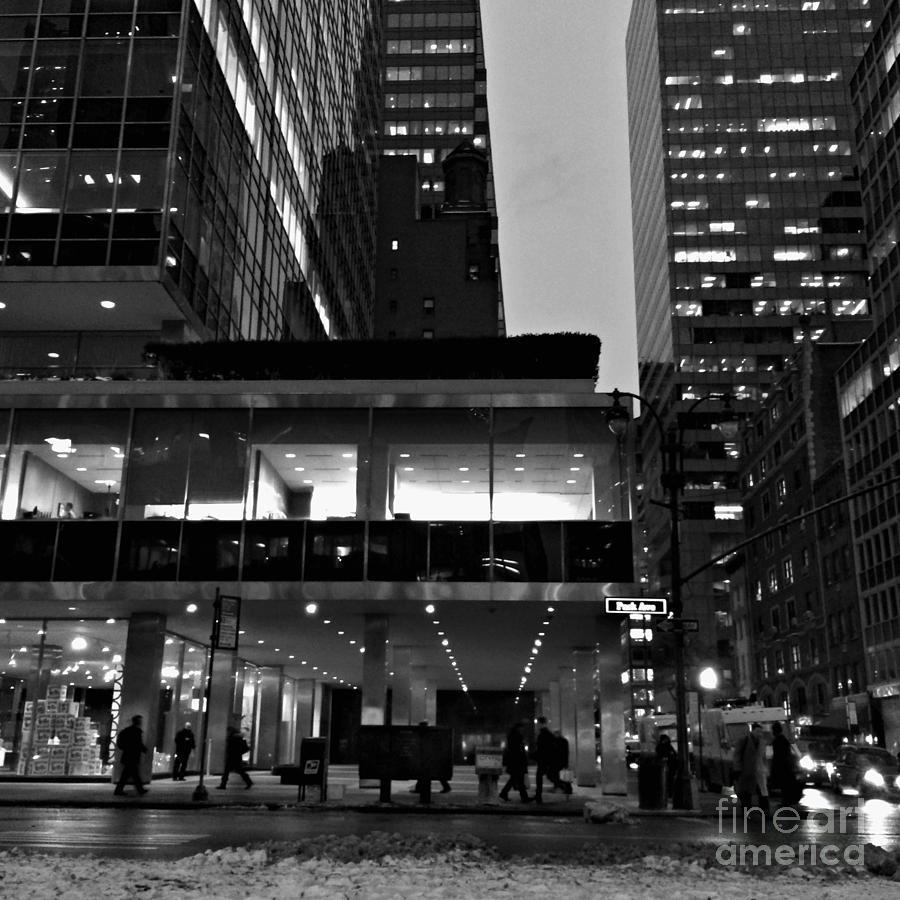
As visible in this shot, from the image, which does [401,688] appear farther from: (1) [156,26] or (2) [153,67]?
(1) [156,26]

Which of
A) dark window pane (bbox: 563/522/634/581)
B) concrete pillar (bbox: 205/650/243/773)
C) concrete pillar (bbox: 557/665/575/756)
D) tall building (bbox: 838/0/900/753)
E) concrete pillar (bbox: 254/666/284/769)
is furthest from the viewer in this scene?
tall building (bbox: 838/0/900/753)

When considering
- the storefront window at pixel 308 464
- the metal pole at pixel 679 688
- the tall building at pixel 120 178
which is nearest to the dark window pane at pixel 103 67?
the tall building at pixel 120 178

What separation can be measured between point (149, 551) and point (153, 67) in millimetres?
16824

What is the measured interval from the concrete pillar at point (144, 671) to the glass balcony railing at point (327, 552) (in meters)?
2.16

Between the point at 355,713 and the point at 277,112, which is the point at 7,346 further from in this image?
the point at 355,713

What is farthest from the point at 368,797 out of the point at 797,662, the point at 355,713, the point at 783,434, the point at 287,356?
the point at 783,434

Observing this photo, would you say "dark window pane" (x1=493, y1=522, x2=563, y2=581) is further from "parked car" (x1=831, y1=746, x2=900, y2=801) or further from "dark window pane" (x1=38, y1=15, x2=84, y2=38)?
"dark window pane" (x1=38, y1=15, x2=84, y2=38)

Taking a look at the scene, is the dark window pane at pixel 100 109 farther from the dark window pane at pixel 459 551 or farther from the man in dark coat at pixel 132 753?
the man in dark coat at pixel 132 753

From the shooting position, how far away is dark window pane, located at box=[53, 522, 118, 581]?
2708cm

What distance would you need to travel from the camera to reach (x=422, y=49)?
126 meters

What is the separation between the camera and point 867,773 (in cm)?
3225

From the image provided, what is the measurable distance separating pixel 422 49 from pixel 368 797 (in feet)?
383

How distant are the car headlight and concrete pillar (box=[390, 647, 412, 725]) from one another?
14.2 m

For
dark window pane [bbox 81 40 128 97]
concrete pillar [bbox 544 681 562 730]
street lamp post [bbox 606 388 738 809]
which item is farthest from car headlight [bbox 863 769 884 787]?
dark window pane [bbox 81 40 128 97]
